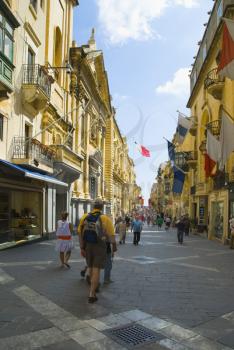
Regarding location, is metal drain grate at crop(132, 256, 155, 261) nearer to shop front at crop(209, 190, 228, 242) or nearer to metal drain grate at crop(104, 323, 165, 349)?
metal drain grate at crop(104, 323, 165, 349)

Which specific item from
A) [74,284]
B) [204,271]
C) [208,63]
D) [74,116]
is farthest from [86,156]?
[74,284]

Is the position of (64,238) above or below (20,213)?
below

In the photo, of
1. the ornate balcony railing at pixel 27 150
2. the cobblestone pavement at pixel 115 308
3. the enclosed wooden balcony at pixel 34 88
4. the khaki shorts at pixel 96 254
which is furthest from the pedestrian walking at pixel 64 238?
the enclosed wooden balcony at pixel 34 88

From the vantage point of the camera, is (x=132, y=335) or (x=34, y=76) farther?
(x=34, y=76)

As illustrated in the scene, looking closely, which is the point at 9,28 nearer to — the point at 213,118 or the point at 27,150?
the point at 27,150

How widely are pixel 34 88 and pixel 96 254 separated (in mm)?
11490

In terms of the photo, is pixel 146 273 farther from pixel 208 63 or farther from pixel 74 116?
pixel 208 63

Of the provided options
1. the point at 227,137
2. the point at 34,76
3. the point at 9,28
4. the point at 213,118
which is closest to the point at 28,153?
the point at 34,76

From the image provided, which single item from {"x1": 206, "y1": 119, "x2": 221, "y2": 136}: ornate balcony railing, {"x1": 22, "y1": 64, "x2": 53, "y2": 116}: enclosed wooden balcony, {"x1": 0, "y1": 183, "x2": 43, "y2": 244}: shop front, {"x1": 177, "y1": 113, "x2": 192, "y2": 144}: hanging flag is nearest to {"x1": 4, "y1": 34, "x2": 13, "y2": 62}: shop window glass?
{"x1": 22, "y1": 64, "x2": 53, "y2": 116}: enclosed wooden balcony

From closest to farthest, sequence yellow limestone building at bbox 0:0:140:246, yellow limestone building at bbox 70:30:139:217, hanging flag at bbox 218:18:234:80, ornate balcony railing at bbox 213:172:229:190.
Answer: hanging flag at bbox 218:18:234:80 → yellow limestone building at bbox 0:0:140:246 → ornate balcony railing at bbox 213:172:229:190 → yellow limestone building at bbox 70:30:139:217

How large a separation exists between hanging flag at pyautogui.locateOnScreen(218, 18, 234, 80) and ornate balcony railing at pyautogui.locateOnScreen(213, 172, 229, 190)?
10329 millimetres

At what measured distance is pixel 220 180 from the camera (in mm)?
24391

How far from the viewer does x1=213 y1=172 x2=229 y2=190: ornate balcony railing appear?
876 inches

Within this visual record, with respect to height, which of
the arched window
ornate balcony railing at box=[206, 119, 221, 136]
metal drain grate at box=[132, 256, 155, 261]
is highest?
ornate balcony railing at box=[206, 119, 221, 136]
